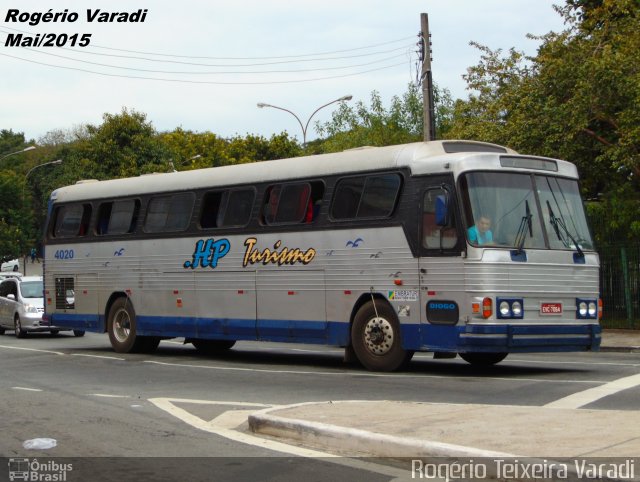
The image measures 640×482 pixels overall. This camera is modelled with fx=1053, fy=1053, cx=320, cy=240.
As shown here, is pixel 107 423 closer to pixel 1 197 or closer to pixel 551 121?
pixel 551 121

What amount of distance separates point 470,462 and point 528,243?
7780 millimetres

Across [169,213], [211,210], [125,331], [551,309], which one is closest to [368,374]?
[551,309]

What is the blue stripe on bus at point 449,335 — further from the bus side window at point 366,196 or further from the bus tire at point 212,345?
the bus tire at point 212,345

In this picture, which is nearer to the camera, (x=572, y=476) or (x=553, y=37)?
(x=572, y=476)

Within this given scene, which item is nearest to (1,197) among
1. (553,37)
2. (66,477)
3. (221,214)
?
(553,37)

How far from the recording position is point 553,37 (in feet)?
97.2

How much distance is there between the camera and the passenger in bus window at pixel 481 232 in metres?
14.8

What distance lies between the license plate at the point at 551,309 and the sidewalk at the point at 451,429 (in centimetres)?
486

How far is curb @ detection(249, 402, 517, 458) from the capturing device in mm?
8102

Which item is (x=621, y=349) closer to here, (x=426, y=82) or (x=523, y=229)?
(x=523, y=229)

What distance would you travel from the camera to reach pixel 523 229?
1516 centimetres

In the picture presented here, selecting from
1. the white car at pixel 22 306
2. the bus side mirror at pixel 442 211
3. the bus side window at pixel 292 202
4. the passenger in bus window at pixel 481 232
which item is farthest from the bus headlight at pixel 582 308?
the white car at pixel 22 306

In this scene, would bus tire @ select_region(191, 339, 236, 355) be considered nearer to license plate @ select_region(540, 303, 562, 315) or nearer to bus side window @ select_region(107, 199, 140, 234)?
bus side window @ select_region(107, 199, 140, 234)

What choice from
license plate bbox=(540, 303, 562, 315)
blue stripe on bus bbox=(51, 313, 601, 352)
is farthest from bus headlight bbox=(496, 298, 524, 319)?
license plate bbox=(540, 303, 562, 315)
